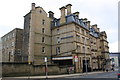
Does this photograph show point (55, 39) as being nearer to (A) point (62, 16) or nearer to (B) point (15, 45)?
(A) point (62, 16)

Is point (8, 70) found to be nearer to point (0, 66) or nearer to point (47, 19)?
point (0, 66)

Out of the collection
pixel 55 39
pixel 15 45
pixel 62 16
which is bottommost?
pixel 15 45

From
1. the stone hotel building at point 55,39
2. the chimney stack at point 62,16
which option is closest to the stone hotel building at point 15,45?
the stone hotel building at point 55,39

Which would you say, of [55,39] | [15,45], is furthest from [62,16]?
[15,45]

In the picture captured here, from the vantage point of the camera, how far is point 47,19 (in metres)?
43.4

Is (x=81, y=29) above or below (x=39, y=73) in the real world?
above

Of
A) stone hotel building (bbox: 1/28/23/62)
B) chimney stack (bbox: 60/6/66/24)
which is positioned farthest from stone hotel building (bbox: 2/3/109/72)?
stone hotel building (bbox: 1/28/23/62)

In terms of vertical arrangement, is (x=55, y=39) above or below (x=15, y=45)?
above

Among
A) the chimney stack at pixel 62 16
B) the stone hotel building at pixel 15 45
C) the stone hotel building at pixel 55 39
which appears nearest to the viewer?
the stone hotel building at pixel 55 39

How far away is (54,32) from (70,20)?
707 cm

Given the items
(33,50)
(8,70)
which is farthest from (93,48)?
(8,70)

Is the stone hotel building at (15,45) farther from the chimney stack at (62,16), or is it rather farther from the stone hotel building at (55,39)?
the chimney stack at (62,16)

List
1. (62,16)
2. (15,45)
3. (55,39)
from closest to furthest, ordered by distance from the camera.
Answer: (62,16), (55,39), (15,45)

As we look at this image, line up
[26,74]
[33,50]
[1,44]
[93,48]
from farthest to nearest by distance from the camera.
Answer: [1,44], [93,48], [33,50], [26,74]
